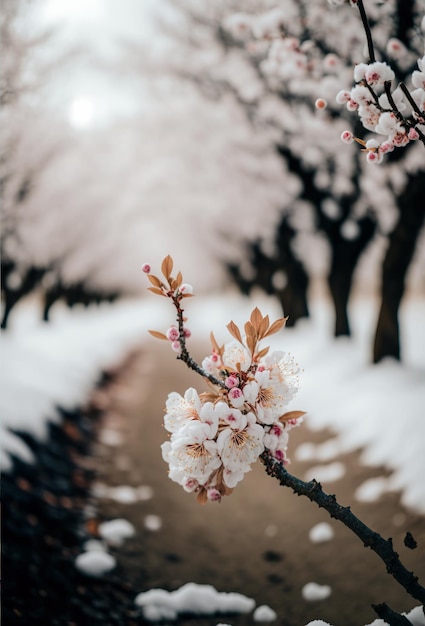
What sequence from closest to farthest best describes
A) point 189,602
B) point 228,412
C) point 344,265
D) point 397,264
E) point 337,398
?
1. point 228,412
2. point 189,602
3. point 337,398
4. point 397,264
5. point 344,265

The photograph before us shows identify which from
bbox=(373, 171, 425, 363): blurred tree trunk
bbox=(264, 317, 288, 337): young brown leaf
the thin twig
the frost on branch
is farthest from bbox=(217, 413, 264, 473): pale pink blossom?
bbox=(373, 171, 425, 363): blurred tree trunk

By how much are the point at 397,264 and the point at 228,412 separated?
6.83 metres

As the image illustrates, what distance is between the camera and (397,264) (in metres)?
8.03

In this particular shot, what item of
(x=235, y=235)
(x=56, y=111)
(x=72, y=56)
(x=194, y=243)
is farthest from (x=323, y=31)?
(x=194, y=243)

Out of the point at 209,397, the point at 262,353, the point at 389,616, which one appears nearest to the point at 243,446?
the point at 209,397

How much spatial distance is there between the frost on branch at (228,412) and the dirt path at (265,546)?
1692 millimetres

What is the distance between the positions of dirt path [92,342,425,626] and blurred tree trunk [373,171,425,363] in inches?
99.9

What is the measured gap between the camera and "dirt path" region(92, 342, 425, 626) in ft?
11.4

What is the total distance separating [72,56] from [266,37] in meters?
4.84

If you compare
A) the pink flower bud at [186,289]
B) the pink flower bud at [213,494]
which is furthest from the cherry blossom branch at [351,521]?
the pink flower bud at [186,289]

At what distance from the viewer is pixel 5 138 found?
8.14 metres

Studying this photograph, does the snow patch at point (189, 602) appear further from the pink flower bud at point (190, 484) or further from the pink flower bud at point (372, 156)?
the pink flower bud at point (372, 156)

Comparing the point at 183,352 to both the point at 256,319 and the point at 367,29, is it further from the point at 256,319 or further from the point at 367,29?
the point at 367,29

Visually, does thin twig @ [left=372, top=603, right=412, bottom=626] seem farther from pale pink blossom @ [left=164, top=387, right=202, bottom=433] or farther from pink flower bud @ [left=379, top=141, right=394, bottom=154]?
pink flower bud @ [left=379, top=141, right=394, bottom=154]
